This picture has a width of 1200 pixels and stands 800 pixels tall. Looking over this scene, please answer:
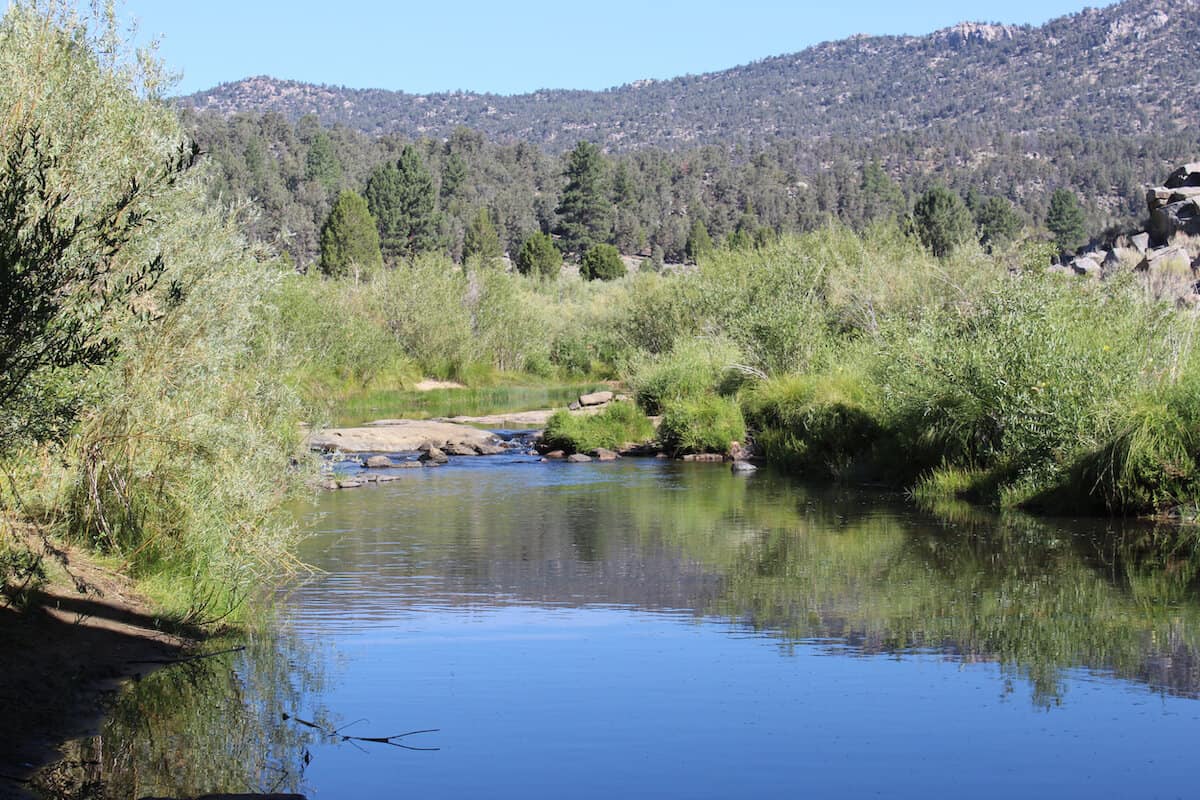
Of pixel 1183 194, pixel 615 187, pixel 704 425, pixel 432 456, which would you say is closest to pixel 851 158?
pixel 615 187

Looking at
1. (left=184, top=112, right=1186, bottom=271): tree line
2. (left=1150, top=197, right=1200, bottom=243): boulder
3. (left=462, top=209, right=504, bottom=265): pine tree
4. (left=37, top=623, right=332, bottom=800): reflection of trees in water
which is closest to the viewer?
(left=37, top=623, right=332, bottom=800): reflection of trees in water

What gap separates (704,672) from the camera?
37.3 feet

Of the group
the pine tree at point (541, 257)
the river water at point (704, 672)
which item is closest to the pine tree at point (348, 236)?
the pine tree at point (541, 257)

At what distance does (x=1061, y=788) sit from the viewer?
8344mm

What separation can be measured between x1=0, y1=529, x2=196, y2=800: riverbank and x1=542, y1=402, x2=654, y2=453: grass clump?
69.0ft

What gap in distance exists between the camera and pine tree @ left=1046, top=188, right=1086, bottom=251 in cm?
9925

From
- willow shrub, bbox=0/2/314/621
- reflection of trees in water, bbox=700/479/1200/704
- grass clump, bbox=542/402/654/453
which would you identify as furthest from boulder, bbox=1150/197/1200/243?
willow shrub, bbox=0/2/314/621

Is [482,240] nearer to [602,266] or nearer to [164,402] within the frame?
[602,266]

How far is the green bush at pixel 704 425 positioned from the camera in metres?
31.5

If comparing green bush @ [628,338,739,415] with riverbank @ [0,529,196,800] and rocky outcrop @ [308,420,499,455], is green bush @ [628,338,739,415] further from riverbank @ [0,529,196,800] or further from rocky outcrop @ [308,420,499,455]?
riverbank @ [0,529,196,800]

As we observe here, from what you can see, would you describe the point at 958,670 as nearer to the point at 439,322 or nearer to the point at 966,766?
the point at 966,766

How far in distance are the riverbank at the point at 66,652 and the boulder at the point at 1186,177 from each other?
143 feet

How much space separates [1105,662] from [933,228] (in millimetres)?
66864

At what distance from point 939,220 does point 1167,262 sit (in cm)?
4148
